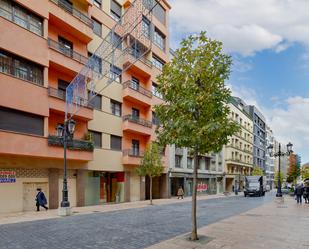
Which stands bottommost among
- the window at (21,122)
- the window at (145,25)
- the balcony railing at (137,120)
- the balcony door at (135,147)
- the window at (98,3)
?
the balcony door at (135,147)

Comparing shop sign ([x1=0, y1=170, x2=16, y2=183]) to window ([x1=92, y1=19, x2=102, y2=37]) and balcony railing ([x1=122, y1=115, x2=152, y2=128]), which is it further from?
window ([x1=92, y1=19, x2=102, y2=37])

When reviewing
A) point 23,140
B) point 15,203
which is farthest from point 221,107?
point 15,203

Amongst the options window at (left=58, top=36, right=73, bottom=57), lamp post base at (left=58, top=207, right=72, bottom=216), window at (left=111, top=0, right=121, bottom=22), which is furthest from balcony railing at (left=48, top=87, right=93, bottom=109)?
window at (left=111, top=0, right=121, bottom=22)

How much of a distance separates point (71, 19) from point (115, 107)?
9.53 metres

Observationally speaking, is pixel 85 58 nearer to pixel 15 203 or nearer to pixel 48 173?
pixel 48 173

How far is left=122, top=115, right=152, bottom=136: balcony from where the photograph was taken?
30.8 meters

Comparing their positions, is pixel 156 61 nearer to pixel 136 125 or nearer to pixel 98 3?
pixel 136 125

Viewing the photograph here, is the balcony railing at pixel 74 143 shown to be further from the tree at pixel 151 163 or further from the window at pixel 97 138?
the tree at pixel 151 163

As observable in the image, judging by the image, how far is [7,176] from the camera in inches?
761

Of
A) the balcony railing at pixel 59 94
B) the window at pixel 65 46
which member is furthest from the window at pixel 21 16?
the balcony railing at pixel 59 94

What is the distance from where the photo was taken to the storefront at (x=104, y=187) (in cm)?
2677

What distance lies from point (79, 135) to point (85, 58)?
19.6 ft

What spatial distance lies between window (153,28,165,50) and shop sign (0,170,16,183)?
22.8 meters

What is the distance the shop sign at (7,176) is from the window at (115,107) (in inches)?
470
